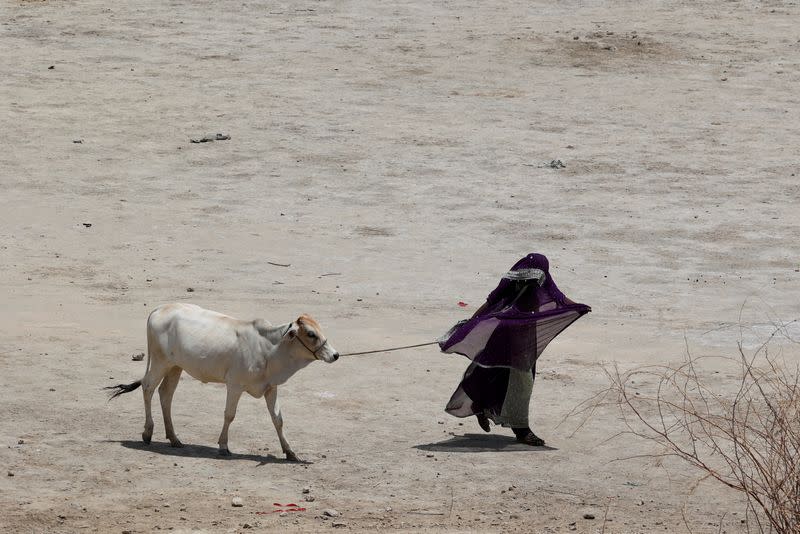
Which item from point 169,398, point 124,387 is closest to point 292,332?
point 169,398

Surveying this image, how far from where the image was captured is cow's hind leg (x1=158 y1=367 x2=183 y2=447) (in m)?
11.2

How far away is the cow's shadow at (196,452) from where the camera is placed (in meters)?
10.9

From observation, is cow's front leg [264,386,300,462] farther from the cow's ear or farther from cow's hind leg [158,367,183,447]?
cow's hind leg [158,367,183,447]

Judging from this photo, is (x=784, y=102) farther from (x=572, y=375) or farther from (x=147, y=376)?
(x=147, y=376)

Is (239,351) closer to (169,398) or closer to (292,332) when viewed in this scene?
(292,332)

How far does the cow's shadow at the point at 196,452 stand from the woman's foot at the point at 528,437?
1883 millimetres

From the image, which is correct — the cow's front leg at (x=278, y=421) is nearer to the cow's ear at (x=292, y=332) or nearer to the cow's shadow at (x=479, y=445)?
the cow's ear at (x=292, y=332)

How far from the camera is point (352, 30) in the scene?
30.5m

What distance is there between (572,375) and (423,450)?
2788mm

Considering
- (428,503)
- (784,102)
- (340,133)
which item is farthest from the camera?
(784,102)

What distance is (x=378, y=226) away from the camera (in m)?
19.5

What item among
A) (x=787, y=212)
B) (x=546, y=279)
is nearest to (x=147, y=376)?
(x=546, y=279)

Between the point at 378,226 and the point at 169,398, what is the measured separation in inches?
336

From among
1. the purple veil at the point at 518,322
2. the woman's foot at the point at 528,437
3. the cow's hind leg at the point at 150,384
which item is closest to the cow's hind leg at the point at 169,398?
the cow's hind leg at the point at 150,384
